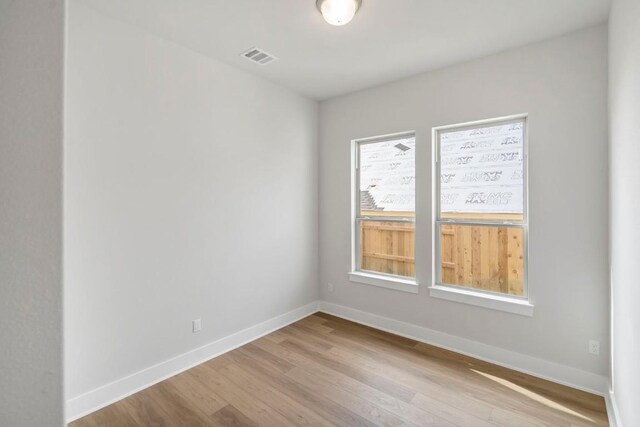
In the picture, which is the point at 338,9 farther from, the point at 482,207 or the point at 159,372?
the point at 159,372

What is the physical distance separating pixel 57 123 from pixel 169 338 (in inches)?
90.7

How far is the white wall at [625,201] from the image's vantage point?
1397 millimetres

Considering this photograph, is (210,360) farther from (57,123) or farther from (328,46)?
(328,46)

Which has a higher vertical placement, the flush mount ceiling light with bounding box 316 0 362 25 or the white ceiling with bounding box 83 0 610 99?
the white ceiling with bounding box 83 0 610 99

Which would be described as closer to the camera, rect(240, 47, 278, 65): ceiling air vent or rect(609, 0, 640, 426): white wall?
rect(609, 0, 640, 426): white wall

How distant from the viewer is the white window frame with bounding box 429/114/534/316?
2688mm

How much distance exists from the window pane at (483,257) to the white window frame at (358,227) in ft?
1.35

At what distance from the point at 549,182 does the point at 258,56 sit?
276 centimetres

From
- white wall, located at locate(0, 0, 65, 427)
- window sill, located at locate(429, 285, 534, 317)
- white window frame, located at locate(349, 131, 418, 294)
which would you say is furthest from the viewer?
white window frame, located at locate(349, 131, 418, 294)

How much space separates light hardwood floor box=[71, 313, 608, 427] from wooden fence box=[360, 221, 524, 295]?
2.44ft

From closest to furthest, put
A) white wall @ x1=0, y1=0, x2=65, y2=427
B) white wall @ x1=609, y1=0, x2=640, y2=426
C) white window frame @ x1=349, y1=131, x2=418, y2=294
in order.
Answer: white wall @ x1=0, y1=0, x2=65, y2=427
white wall @ x1=609, y1=0, x2=640, y2=426
white window frame @ x1=349, y1=131, x2=418, y2=294

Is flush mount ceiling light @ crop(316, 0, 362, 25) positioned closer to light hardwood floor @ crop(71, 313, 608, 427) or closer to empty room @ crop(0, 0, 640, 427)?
empty room @ crop(0, 0, 640, 427)

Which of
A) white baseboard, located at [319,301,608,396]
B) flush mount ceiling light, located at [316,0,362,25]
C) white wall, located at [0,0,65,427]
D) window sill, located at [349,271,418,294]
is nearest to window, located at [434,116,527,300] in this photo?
window sill, located at [349,271,418,294]

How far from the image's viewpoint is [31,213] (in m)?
0.73
